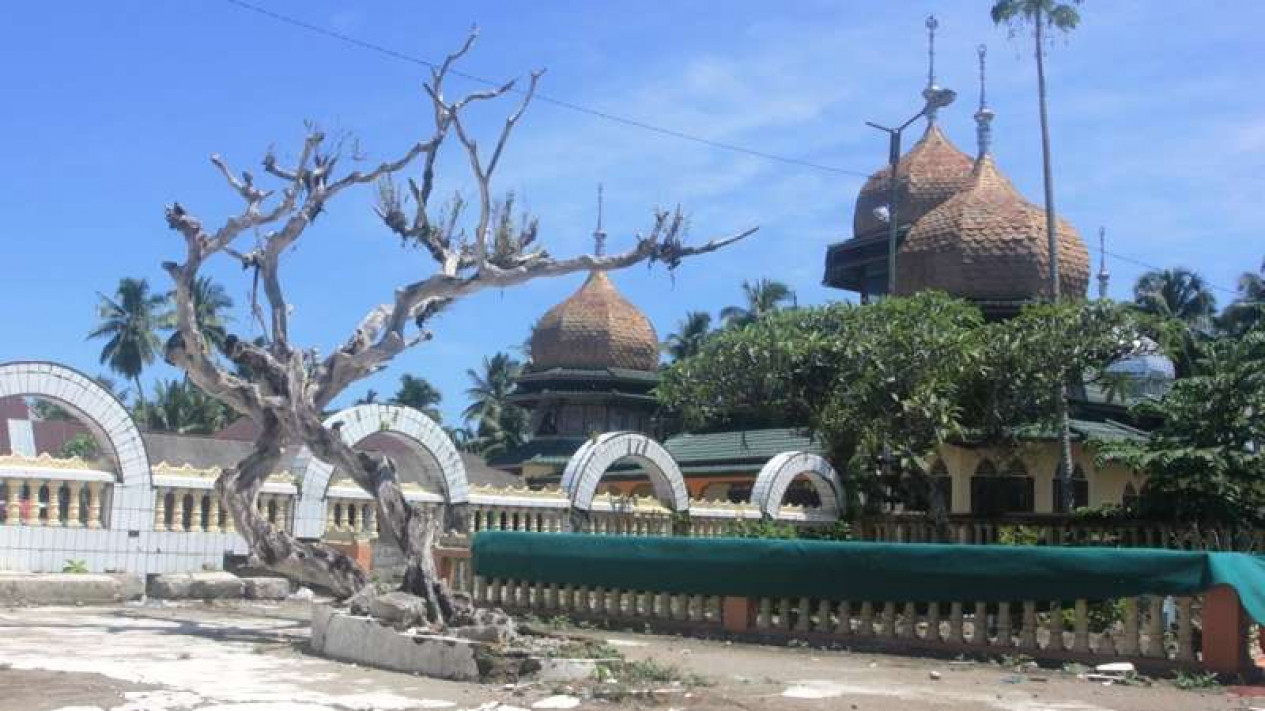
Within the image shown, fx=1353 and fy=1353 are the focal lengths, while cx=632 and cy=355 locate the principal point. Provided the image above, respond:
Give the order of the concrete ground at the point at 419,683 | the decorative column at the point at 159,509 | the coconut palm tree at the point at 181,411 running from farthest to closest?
the coconut palm tree at the point at 181,411
the decorative column at the point at 159,509
the concrete ground at the point at 419,683

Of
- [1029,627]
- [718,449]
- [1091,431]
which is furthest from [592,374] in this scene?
[1029,627]

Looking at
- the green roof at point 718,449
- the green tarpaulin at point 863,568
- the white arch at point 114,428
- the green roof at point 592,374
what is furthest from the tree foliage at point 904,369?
the green roof at point 592,374

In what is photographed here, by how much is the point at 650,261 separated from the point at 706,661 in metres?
4.77

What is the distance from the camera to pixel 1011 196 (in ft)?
114

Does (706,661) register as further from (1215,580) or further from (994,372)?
(994,372)

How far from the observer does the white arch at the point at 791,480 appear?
78.1 feet

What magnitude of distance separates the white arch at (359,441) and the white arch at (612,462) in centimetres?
238

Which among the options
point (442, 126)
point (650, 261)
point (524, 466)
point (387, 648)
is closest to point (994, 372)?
point (650, 261)

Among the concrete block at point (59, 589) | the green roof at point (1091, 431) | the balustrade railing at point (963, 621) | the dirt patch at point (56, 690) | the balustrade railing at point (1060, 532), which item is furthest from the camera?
the green roof at point (1091, 431)

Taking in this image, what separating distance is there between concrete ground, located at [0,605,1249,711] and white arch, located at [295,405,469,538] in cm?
489

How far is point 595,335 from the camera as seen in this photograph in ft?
141

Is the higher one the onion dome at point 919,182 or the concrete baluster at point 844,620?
the onion dome at point 919,182

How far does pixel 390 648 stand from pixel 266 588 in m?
6.98

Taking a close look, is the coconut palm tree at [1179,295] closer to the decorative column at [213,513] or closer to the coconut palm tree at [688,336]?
the coconut palm tree at [688,336]
